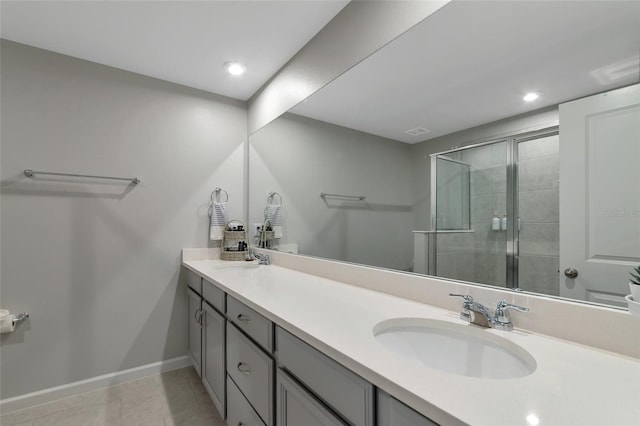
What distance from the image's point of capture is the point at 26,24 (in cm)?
169

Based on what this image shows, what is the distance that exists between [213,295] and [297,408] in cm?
100

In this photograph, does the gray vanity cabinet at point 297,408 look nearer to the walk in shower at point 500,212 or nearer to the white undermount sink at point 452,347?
the white undermount sink at point 452,347

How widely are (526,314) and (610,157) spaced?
0.50m

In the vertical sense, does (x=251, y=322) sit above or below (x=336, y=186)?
below

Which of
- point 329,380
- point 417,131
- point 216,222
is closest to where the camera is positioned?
point 329,380

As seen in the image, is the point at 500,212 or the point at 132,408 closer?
the point at 500,212

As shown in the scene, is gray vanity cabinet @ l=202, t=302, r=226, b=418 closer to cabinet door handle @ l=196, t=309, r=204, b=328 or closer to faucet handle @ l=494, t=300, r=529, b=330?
cabinet door handle @ l=196, t=309, r=204, b=328

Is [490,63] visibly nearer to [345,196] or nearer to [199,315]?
[345,196]

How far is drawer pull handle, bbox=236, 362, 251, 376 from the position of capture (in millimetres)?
1250

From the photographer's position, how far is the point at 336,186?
1.85m

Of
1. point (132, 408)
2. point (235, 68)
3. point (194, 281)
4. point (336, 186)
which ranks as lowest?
point (132, 408)

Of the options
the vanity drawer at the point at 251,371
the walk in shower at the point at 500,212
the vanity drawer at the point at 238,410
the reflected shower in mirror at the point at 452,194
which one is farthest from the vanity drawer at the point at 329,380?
the reflected shower in mirror at the point at 452,194

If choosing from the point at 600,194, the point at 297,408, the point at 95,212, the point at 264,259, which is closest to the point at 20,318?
the point at 95,212

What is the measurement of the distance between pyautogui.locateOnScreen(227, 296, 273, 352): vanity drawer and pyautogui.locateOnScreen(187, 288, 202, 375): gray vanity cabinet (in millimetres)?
671
